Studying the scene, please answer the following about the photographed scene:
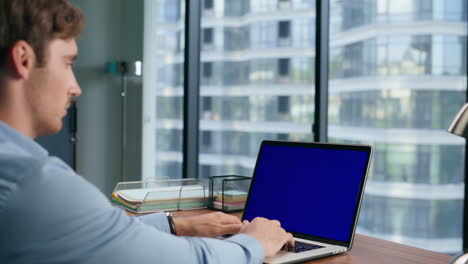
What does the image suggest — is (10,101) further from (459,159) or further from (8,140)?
(459,159)

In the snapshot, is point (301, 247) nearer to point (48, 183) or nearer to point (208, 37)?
point (48, 183)

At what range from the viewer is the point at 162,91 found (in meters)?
4.57

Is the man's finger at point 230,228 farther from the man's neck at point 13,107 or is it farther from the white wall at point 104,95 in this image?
the white wall at point 104,95

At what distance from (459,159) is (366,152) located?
203 centimetres

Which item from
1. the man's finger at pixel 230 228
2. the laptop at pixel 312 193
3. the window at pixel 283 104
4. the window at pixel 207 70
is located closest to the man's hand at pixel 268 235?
the laptop at pixel 312 193

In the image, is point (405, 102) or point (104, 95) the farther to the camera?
point (104, 95)

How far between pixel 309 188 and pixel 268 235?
308 millimetres

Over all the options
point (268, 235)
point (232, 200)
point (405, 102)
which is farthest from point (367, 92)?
point (268, 235)

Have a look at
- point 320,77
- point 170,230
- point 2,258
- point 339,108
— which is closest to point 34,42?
point 2,258

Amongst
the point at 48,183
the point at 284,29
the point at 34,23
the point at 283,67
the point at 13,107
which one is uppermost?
the point at 284,29

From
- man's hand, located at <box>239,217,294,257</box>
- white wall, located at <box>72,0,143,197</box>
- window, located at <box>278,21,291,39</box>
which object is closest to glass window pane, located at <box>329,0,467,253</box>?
window, located at <box>278,21,291,39</box>

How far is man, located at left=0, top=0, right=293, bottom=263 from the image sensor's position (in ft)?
2.27

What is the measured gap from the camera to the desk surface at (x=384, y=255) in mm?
1167

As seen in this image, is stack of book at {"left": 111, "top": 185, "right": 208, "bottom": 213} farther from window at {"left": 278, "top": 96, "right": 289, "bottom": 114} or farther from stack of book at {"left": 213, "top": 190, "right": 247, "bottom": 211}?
window at {"left": 278, "top": 96, "right": 289, "bottom": 114}
